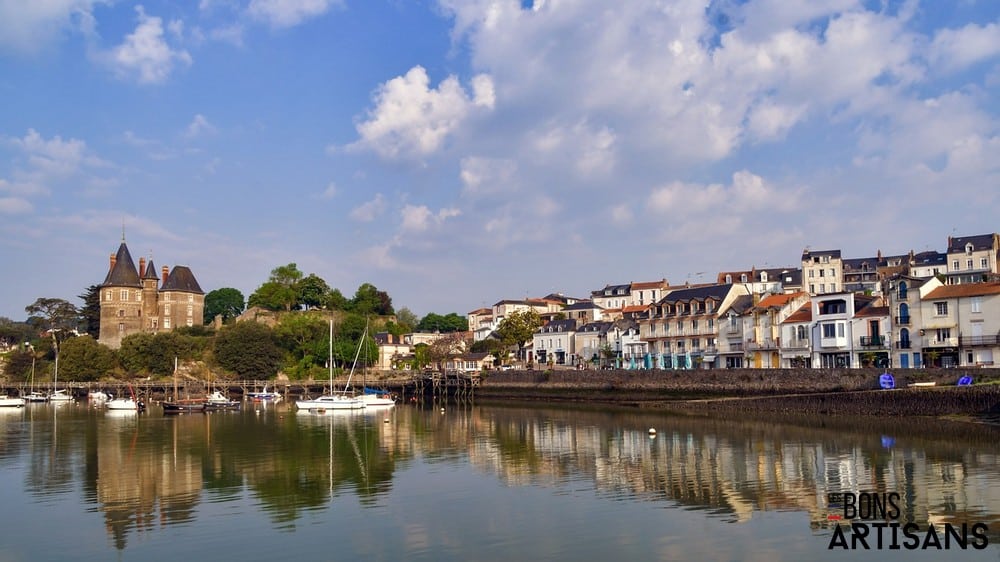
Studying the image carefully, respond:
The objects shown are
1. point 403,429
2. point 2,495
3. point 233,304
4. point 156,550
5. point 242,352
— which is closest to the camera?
point 156,550

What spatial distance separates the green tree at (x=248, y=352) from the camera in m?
88.8

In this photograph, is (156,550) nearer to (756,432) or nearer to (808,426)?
(756,432)

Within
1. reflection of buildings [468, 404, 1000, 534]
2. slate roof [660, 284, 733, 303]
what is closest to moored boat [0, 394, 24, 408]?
reflection of buildings [468, 404, 1000, 534]

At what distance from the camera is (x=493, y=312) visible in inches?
4887

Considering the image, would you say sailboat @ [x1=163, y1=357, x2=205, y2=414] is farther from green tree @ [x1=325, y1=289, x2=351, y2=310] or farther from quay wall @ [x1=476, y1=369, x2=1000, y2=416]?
green tree @ [x1=325, y1=289, x2=351, y2=310]

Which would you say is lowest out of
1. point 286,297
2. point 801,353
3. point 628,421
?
point 628,421

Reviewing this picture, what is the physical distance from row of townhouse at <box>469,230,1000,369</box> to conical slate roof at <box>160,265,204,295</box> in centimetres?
3922

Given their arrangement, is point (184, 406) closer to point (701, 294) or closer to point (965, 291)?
point (701, 294)

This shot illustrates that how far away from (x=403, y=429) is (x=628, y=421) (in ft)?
43.7

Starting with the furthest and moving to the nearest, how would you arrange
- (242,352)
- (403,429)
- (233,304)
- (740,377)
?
(233,304), (242,352), (740,377), (403,429)

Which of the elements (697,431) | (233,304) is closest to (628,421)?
(697,431)

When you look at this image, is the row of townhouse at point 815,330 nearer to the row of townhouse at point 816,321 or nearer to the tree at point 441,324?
the row of townhouse at point 816,321

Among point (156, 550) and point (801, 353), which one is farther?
point (801, 353)

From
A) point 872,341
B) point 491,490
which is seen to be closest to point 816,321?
point 872,341
